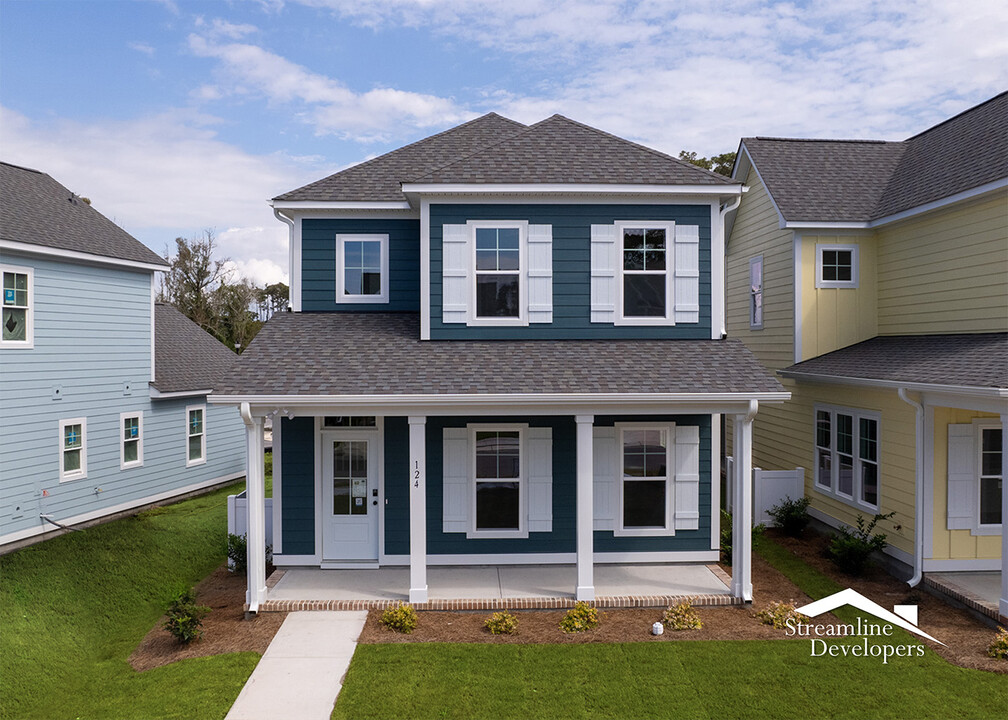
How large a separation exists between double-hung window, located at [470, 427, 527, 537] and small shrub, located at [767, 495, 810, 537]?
18.5ft

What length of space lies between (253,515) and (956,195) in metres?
12.2

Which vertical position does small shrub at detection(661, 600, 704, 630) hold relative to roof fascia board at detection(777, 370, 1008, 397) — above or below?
below

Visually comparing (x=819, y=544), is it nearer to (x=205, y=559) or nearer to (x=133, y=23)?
(x=205, y=559)

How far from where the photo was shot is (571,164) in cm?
1007

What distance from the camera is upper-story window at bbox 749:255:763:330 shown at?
586 inches

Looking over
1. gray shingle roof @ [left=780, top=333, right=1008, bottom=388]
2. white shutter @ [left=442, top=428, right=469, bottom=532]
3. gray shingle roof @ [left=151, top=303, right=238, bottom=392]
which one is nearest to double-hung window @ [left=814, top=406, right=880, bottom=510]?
gray shingle roof @ [left=780, top=333, right=1008, bottom=388]

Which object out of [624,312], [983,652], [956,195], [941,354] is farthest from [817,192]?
[983,652]

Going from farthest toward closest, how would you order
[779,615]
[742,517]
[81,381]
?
[81,381]
[742,517]
[779,615]

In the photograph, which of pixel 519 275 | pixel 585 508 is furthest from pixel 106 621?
pixel 519 275

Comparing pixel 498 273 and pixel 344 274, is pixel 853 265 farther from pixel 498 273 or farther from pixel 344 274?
pixel 344 274

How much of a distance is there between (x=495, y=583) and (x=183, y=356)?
1258cm

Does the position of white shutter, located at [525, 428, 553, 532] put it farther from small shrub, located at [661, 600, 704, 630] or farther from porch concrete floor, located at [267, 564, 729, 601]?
small shrub, located at [661, 600, 704, 630]

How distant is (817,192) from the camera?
1341 centimetres

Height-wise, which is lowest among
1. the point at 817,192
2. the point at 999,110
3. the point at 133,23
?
the point at 817,192
